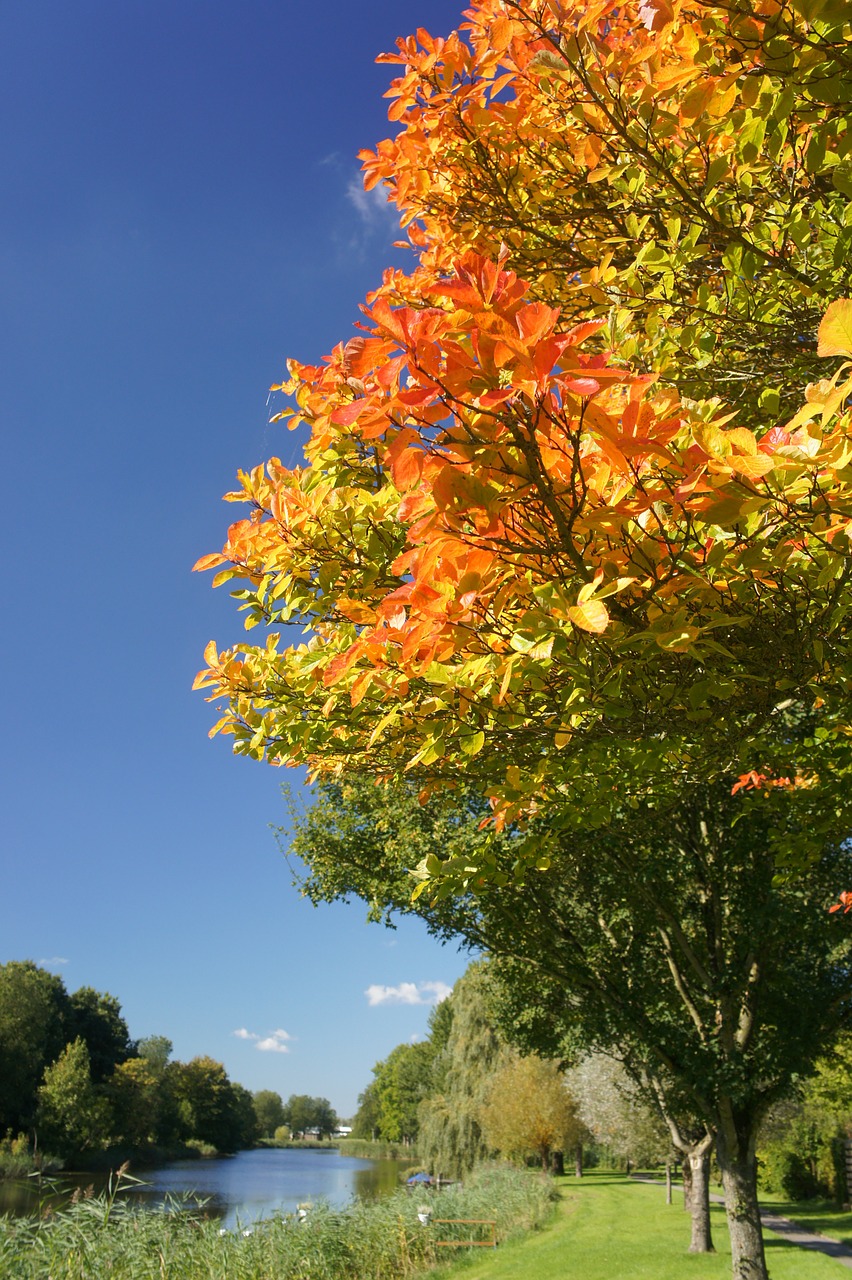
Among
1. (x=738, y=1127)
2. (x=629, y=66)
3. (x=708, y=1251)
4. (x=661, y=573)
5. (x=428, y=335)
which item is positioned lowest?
(x=708, y=1251)

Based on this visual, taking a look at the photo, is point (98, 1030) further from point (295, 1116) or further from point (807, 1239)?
point (295, 1116)

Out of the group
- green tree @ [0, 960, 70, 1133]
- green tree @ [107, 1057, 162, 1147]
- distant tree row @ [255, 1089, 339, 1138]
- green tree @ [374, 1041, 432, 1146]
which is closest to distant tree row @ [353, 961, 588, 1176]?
green tree @ [374, 1041, 432, 1146]

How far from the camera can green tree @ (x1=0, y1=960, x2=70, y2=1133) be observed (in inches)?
1746

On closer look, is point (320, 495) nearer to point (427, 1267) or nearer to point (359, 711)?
point (359, 711)

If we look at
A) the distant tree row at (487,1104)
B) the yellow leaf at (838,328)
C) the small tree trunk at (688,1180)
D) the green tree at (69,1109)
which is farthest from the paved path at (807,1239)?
the green tree at (69,1109)

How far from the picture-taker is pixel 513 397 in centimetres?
136

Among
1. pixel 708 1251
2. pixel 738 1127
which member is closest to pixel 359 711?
pixel 738 1127

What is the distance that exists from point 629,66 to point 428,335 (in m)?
1.46

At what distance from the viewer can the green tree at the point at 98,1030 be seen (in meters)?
55.7

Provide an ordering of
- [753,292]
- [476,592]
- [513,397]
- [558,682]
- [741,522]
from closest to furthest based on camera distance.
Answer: [513,397]
[476,592]
[741,522]
[558,682]
[753,292]

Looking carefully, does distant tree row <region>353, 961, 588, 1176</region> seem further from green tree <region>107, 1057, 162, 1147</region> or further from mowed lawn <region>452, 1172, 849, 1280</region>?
green tree <region>107, 1057, 162, 1147</region>

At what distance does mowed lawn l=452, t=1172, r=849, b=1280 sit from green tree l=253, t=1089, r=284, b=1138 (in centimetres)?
12733

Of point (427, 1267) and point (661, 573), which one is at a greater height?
point (661, 573)

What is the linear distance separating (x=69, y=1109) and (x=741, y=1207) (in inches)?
1872
